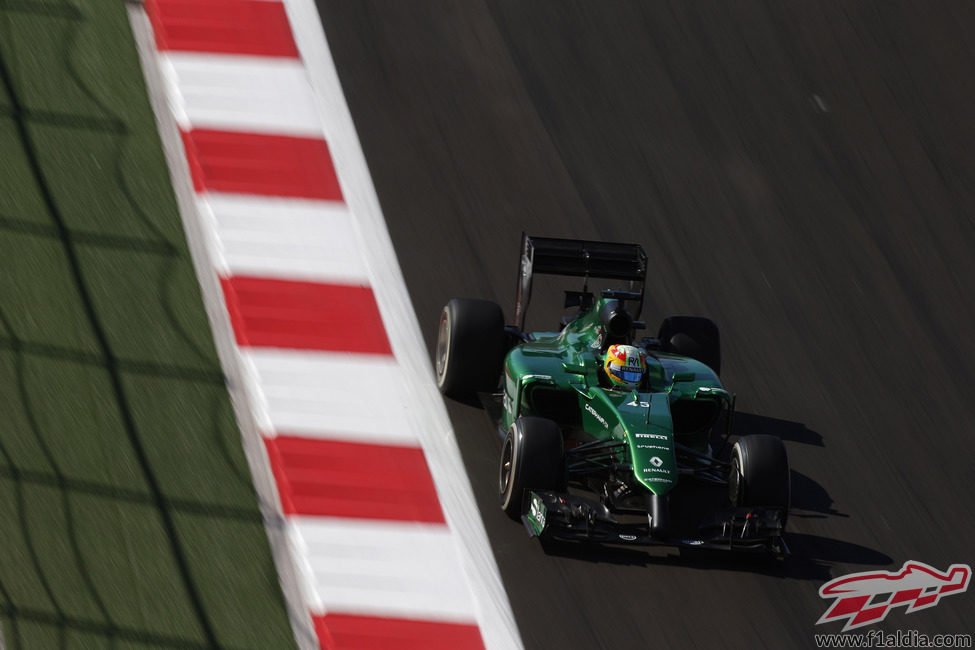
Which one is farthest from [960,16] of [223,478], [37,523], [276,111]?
[37,523]

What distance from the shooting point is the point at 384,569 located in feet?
24.1

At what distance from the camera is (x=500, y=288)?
988 cm

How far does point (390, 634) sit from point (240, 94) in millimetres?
4909

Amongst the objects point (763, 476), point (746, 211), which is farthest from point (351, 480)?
point (746, 211)

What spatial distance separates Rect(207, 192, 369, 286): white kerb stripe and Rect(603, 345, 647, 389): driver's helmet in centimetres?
204

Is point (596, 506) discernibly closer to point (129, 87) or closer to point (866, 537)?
point (866, 537)

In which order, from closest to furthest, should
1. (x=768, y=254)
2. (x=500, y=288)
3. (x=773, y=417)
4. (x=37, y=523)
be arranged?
(x=37, y=523) < (x=773, y=417) < (x=500, y=288) < (x=768, y=254)

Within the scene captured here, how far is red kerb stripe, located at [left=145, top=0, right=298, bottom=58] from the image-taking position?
1080 cm

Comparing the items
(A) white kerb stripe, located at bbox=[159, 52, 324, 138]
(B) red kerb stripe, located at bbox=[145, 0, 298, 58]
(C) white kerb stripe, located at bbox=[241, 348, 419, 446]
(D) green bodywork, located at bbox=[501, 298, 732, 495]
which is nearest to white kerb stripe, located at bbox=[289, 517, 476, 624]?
(C) white kerb stripe, located at bbox=[241, 348, 419, 446]

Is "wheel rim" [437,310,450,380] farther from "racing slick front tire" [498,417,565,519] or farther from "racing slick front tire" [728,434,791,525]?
"racing slick front tire" [728,434,791,525]

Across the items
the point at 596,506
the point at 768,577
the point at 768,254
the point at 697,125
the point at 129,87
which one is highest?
the point at 129,87

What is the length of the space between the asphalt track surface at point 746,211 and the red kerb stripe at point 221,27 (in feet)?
1.66

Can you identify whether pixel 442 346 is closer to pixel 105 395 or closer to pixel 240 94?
pixel 105 395

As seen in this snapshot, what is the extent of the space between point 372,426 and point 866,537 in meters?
2.91
